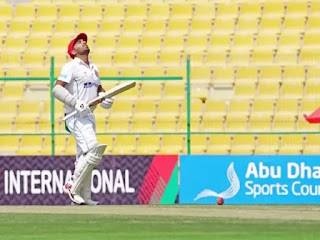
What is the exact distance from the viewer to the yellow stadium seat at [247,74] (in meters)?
21.6

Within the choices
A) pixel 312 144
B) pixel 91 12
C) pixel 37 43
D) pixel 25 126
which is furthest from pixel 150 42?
pixel 312 144

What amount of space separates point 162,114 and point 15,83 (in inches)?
124

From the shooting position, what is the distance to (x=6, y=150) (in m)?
21.4

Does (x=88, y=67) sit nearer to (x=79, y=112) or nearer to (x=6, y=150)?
(x=79, y=112)

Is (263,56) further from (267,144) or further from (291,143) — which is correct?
(291,143)

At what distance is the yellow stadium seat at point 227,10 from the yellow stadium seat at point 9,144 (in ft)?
15.3

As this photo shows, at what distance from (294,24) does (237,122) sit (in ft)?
9.51

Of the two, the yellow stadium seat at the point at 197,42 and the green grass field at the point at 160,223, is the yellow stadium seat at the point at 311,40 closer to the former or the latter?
the yellow stadium seat at the point at 197,42

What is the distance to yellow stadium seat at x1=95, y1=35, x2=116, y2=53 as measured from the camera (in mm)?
23536

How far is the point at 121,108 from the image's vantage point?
21.6 m

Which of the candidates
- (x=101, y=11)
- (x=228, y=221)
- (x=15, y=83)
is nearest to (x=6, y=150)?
(x=15, y=83)

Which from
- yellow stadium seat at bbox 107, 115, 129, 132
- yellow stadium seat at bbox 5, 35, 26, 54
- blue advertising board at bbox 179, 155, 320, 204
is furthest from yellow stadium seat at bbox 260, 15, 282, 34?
blue advertising board at bbox 179, 155, 320, 204

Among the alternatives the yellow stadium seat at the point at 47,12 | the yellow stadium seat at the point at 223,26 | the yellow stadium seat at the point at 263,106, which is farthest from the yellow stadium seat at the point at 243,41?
the yellow stadium seat at the point at 47,12

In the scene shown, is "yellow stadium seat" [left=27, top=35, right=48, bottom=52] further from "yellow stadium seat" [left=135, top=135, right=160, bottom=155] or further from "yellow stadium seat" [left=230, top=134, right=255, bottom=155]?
"yellow stadium seat" [left=230, top=134, right=255, bottom=155]
